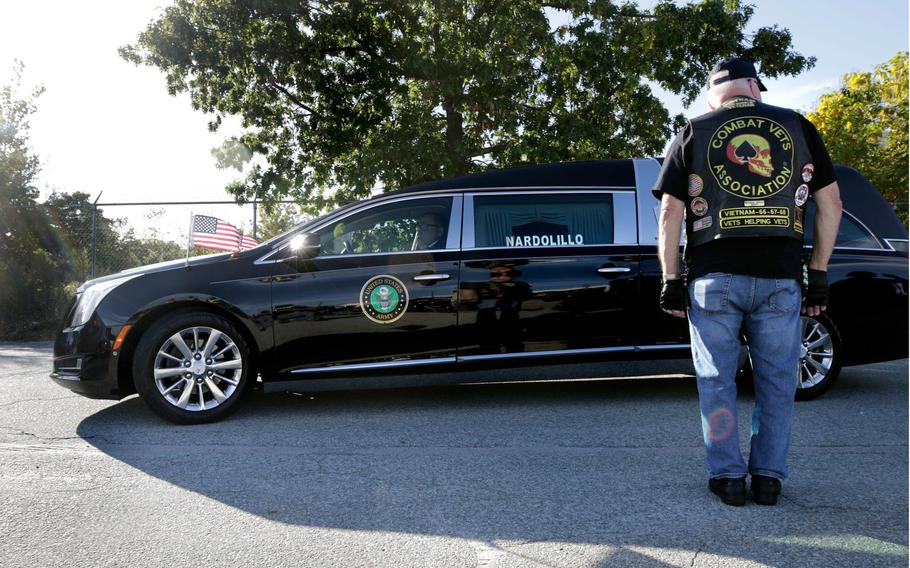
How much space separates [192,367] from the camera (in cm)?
512

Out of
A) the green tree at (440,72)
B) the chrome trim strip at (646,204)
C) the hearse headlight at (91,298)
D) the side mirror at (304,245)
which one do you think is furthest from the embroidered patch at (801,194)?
the green tree at (440,72)

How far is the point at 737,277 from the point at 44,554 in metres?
2.93

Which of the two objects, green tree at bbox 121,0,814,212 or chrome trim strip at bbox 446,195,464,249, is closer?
chrome trim strip at bbox 446,195,464,249

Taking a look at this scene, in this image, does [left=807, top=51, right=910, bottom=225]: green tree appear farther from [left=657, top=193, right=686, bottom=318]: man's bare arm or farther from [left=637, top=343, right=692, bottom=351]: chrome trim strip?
[left=657, top=193, right=686, bottom=318]: man's bare arm

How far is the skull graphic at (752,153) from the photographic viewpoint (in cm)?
318

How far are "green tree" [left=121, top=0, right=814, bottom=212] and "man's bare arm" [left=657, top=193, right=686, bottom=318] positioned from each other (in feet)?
32.7

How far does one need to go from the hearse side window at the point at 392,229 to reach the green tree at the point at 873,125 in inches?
625

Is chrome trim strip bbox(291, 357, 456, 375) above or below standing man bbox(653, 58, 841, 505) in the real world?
below

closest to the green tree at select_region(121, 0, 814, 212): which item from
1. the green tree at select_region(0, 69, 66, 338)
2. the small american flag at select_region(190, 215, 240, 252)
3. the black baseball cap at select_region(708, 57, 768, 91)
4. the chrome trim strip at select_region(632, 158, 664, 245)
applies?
the small american flag at select_region(190, 215, 240, 252)

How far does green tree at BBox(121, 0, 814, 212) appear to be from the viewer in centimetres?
1329

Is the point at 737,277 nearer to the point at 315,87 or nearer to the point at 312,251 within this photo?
the point at 312,251

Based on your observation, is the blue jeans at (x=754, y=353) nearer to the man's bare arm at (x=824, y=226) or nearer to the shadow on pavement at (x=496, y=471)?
the man's bare arm at (x=824, y=226)

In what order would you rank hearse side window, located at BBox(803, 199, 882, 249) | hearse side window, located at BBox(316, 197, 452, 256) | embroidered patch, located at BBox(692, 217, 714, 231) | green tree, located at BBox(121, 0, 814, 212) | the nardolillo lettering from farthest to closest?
1. green tree, located at BBox(121, 0, 814, 212)
2. hearse side window, located at BBox(803, 199, 882, 249)
3. the nardolillo lettering
4. hearse side window, located at BBox(316, 197, 452, 256)
5. embroidered patch, located at BBox(692, 217, 714, 231)

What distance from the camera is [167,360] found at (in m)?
5.12
